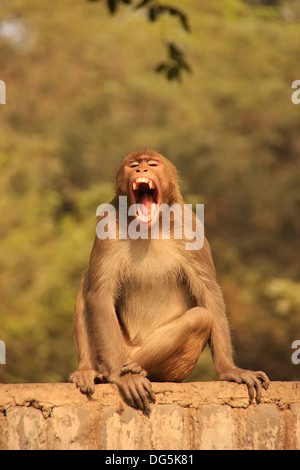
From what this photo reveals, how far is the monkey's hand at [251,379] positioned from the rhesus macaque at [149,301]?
0.13 ft

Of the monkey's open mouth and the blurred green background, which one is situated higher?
the blurred green background

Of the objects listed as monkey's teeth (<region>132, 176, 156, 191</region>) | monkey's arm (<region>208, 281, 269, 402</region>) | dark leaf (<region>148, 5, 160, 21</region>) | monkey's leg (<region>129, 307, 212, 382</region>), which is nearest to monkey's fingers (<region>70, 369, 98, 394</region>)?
monkey's leg (<region>129, 307, 212, 382</region>)

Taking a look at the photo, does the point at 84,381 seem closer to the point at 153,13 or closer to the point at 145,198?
the point at 145,198

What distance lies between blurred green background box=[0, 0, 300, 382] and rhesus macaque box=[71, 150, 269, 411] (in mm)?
7139

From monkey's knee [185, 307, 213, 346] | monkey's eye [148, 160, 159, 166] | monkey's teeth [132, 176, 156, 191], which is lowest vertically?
monkey's knee [185, 307, 213, 346]

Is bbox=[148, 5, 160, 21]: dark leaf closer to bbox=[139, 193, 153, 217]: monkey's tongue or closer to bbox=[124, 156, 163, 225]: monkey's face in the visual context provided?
bbox=[124, 156, 163, 225]: monkey's face

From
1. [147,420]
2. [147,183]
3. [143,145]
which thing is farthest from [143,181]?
[143,145]

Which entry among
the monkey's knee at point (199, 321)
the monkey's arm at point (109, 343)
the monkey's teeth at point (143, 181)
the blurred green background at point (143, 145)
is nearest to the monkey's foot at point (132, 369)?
the monkey's arm at point (109, 343)

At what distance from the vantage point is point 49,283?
12.5 meters

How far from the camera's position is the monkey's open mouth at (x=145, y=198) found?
4.93 m

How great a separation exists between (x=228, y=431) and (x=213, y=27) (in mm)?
13203

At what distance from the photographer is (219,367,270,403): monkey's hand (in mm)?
4398

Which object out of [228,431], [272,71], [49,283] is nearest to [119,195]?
[228,431]

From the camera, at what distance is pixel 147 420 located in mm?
4211
